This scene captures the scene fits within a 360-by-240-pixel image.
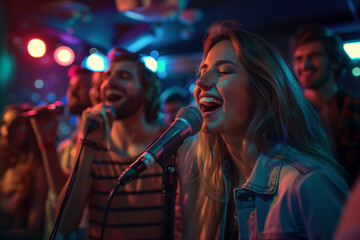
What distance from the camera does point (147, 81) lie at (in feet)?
8.03

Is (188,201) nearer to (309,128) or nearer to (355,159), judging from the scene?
(309,128)

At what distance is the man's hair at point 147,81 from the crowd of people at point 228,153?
10 millimetres

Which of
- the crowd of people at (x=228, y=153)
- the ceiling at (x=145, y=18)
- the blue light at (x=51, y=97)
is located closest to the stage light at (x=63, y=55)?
the ceiling at (x=145, y=18)

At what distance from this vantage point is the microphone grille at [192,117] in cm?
130

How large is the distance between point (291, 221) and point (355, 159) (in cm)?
174

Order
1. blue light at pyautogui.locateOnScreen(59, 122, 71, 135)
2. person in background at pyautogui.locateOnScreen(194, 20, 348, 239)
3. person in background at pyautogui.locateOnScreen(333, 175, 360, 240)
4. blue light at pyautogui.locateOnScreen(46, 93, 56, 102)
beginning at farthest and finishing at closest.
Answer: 1. blue light at pyautogui.locateOnScreen(59, 122, 71, 135)
2. blue light at pyautogui.locateOnScreen(46, 93, 56, 102)
3. person in background at pyautogui.locateOnScreen(194, 20, 348, 239)
4. person in background at pyautogui.locateOnScreen(333, 175, 360, 240)

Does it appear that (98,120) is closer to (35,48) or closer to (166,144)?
(166,144)

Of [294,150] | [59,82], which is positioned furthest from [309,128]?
[59,82]

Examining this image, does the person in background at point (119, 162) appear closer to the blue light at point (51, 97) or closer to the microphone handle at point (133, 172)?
the microphone handle at point (133, 172)

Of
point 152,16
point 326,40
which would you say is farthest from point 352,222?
point 152,16

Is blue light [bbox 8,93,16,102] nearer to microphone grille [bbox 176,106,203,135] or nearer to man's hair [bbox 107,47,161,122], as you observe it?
man's hair [bbox 107,47,161,122]

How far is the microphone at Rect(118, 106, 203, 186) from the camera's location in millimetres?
1095

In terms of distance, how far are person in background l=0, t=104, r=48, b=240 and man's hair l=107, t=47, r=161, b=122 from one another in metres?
0.94

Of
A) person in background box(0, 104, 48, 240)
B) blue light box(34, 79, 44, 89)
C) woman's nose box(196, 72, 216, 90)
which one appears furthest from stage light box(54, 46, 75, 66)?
woman's nose box(196, 72, 216, 90)
